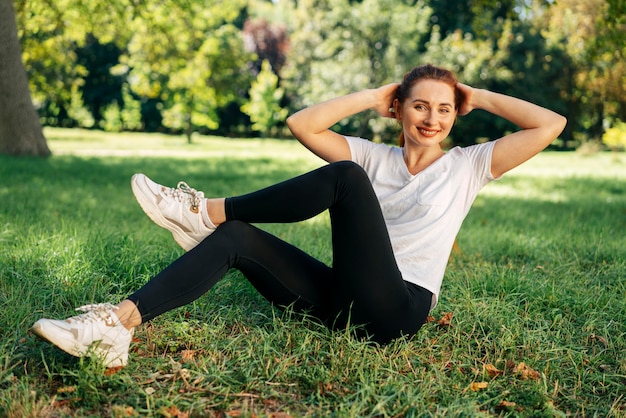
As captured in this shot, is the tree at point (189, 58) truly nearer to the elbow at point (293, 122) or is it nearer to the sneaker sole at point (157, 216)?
the elbow at point (293, 122)

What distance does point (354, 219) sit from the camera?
8.84 ft

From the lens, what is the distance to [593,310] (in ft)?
11.8

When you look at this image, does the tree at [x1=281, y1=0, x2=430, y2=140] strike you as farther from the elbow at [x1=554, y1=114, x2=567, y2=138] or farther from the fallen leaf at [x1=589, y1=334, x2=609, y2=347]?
the fallen leaf at [x1=589, y1=334, x2=609, y2=347]

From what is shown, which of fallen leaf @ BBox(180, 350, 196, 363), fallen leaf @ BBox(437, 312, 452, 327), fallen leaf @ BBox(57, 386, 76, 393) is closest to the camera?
fallen leaf @ BBox(57, 386, 76, 393)

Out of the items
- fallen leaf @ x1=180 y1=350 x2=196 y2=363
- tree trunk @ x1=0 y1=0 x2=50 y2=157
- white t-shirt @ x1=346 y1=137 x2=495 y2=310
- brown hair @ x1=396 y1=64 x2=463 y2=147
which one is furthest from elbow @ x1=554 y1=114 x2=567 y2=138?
tree trunk @ x1=0 y1=0 x2=50 y2=157

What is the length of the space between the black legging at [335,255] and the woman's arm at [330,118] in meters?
0.53

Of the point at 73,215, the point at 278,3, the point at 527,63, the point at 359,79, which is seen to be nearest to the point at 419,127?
the point at 73,215

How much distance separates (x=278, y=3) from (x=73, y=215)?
153ft

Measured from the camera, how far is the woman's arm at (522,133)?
122 inches

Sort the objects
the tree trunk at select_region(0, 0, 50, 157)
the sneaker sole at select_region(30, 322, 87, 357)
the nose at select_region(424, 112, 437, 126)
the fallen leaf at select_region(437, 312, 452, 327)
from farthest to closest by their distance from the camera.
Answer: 1. the tree trunk at select_region(0, 0, 50, 157)
2. the fallen leaf at select_region(437, 312, 452, 327)
3. the nose at select_region(424, 112, 437, 126)
4. the sneaker sole at select_region(30, 322, 87, 357)

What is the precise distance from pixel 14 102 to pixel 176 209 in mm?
10523

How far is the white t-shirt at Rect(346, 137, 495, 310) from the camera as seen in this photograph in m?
2.88

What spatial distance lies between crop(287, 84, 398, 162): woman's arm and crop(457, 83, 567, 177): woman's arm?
0.46 m

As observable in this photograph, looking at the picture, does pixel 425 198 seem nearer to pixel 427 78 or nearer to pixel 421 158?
pixel 421 158
